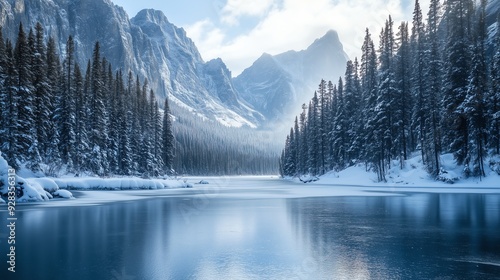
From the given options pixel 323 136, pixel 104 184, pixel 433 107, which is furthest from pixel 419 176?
pixel 104 184

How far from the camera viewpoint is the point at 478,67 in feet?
129

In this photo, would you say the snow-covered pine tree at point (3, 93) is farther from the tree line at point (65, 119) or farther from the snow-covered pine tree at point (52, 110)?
the snow-covered pine tree at point (52, 110)

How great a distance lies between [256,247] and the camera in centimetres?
1088

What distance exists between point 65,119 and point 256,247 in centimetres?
4791

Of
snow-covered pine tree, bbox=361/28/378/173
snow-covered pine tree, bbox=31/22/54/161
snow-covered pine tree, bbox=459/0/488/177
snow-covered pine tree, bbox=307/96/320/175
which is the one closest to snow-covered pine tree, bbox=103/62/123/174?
snow-covered pine tree, bbox=31/22/54/161

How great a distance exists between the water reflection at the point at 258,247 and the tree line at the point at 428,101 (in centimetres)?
2696

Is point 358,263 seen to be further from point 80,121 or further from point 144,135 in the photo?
point 144,135

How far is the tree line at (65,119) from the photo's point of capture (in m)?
39.9

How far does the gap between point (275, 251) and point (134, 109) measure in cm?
7062

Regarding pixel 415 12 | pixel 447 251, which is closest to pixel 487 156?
pixel 415 12

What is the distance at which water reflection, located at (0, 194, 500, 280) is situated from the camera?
805 cm

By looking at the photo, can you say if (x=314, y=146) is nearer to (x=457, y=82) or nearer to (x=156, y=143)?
(x=156, y=143)

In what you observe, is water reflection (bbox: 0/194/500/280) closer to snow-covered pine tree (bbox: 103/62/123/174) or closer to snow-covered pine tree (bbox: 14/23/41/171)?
snow-covered pine tree (bbox: 14/23/41/171)

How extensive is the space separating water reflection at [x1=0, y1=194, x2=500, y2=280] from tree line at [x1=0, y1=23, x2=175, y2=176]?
89.2 ft
